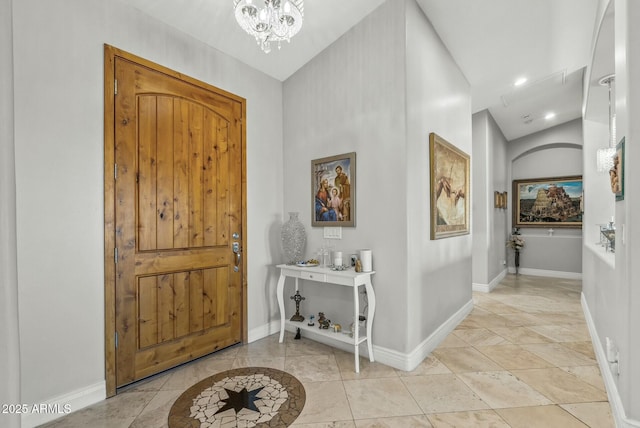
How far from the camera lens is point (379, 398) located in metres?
2.14

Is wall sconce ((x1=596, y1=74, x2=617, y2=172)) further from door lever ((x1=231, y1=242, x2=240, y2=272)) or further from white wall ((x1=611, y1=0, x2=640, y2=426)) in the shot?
door lever ((x1=231, y1=242, x2=240, y2=272))

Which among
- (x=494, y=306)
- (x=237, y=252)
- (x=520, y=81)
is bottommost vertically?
(x=494, y=306)

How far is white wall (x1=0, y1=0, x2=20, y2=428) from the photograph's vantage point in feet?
1.84

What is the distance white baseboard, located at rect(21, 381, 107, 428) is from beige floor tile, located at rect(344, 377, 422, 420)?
1.75 m

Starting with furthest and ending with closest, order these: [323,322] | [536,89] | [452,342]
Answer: [536,89]
[452,342]
[323,322]

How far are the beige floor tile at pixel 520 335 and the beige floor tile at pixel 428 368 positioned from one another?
107cm

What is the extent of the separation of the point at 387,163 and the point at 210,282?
6.38ft

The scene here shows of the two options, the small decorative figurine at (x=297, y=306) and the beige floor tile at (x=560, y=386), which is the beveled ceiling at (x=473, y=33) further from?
the beige floor tile at (x=560, y=386)

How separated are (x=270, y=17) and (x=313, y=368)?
2.69 metres

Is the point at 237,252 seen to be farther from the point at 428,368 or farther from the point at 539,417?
the point at 539,417

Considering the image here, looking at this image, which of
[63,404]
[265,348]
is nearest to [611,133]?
[265,348]

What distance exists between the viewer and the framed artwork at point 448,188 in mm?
2961

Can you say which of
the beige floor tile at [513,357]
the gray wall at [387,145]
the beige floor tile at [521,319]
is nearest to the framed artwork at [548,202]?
the beige floor tile at [521,319]

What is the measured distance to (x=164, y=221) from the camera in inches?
98.3
